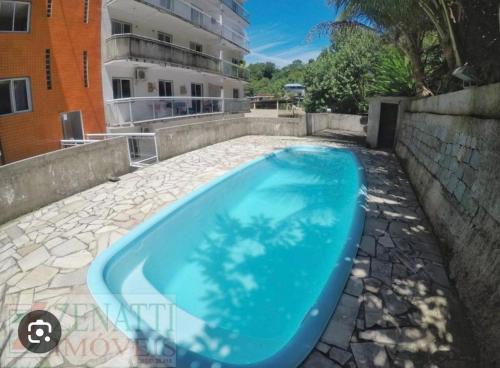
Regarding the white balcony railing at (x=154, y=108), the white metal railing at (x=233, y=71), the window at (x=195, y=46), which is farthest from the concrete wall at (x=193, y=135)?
the window at (x=195, y=46)

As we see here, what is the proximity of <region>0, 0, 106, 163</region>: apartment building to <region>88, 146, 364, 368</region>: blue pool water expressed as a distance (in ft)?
27.1

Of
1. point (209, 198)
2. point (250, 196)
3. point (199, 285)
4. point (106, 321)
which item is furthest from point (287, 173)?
point (106, 321)

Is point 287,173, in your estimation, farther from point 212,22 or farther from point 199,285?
point 212,22

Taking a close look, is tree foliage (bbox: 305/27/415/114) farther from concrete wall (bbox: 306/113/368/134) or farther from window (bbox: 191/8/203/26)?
window (bbox: 191/8/203/26)

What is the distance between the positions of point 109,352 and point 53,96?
1270 cm

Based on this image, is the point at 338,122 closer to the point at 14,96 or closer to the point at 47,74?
→ the point at 47,74

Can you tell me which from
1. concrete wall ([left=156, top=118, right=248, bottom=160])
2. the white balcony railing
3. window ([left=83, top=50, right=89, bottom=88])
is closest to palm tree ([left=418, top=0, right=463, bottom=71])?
concrete wall ([left=156, top=118, right=248, bottom=160])

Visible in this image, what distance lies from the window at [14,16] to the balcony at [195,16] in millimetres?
6215

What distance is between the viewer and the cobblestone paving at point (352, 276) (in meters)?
3.15

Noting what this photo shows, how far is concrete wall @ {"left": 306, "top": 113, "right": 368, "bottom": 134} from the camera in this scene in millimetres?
20812

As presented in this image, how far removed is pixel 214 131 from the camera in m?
15.8

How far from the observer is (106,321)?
3.65 metres

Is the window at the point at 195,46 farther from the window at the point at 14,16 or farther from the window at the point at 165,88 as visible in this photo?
the window at the point at 14,16

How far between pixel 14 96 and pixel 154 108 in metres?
6.72
